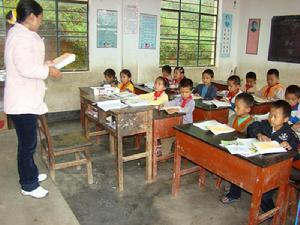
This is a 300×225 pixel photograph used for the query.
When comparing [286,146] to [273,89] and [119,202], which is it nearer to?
[119,202]

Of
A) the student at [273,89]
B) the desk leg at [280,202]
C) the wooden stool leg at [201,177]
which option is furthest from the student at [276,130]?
the student at [273,89]

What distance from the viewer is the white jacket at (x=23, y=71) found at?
200 centimetres

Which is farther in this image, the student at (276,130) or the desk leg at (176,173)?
the desk leg at (176,173)

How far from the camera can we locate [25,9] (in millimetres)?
1989

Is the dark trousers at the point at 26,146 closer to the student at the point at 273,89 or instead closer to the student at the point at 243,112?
the student at the point at 243,112

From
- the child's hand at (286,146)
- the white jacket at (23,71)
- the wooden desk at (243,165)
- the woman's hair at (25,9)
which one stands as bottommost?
the wooden desk at (243,165)

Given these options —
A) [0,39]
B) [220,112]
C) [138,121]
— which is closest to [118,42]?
[0,39]

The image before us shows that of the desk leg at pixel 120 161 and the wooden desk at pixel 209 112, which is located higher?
the wooden desk at pixel 209 112

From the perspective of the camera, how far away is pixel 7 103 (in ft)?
6.91

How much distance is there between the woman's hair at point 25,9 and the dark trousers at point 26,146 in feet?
2.16

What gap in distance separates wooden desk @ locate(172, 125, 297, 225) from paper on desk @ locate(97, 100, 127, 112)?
617 millimetres

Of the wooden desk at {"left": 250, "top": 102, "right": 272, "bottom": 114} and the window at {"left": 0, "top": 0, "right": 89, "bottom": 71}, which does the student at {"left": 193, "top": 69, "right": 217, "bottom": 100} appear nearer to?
the wooden desk at {"left": 250, "top": 102, "right": 272, "bottom": 114}

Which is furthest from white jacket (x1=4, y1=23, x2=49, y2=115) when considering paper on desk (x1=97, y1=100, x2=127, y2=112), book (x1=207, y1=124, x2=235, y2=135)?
book (x1=207, y1=124, x2=235, y2=135)

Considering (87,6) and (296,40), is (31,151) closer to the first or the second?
(87,6)
